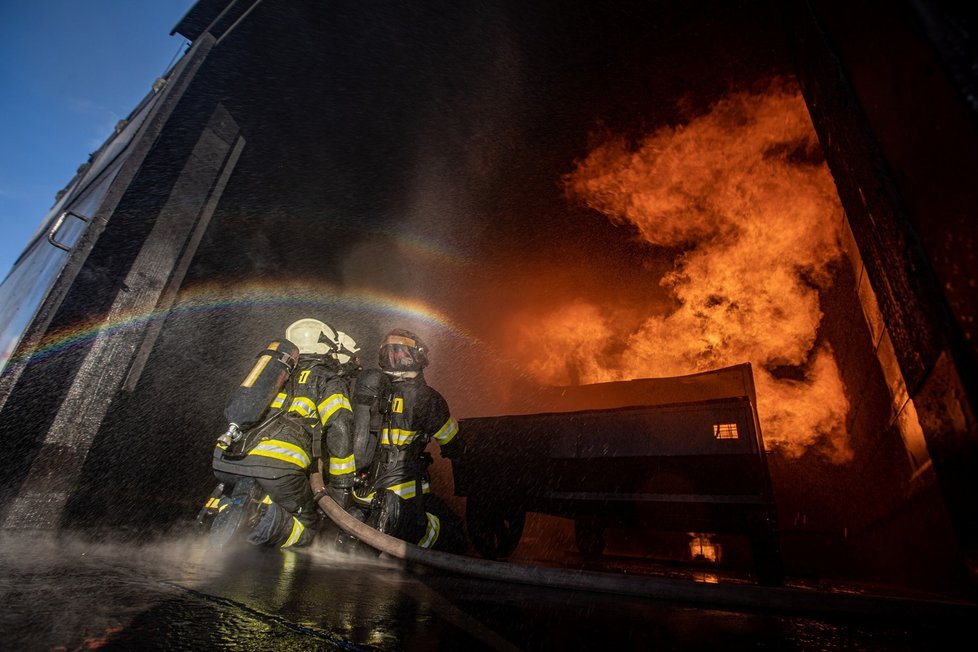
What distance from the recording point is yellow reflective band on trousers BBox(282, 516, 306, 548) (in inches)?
141

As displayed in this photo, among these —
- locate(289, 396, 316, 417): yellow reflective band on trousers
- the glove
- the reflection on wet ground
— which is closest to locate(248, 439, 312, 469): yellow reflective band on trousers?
the glove

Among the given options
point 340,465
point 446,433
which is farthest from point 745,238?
point 340,465

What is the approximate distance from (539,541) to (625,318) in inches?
192

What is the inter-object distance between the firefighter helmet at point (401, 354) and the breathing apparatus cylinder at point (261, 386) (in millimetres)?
939

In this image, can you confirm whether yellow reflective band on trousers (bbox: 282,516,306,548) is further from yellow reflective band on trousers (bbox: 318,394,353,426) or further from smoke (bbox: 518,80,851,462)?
smoke (bbox: 518,80,851,462)

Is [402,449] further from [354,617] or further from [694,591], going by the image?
[694,591]

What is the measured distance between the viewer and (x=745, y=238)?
21.3 ft

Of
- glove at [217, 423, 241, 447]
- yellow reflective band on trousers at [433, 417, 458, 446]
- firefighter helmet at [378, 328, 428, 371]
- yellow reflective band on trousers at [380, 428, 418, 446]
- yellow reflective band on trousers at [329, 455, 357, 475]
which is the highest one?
firefighter helmet at [378, 328, 428, 371]

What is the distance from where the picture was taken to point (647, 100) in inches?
221

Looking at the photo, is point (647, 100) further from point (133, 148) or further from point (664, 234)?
point (133, 148)

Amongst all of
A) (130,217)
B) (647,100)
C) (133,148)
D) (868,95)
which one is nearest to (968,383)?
(868,95)

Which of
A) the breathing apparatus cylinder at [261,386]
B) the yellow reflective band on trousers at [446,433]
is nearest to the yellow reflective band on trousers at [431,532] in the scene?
the yellow reflective band on trousers at [446,433]

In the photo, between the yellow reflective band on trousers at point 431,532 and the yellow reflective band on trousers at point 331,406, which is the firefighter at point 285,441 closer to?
the yellow reflective band on trousers at point 331,406

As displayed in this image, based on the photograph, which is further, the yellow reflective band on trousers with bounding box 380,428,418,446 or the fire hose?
the yellow reflective band on trousers with bounding box 380,428,418,446
